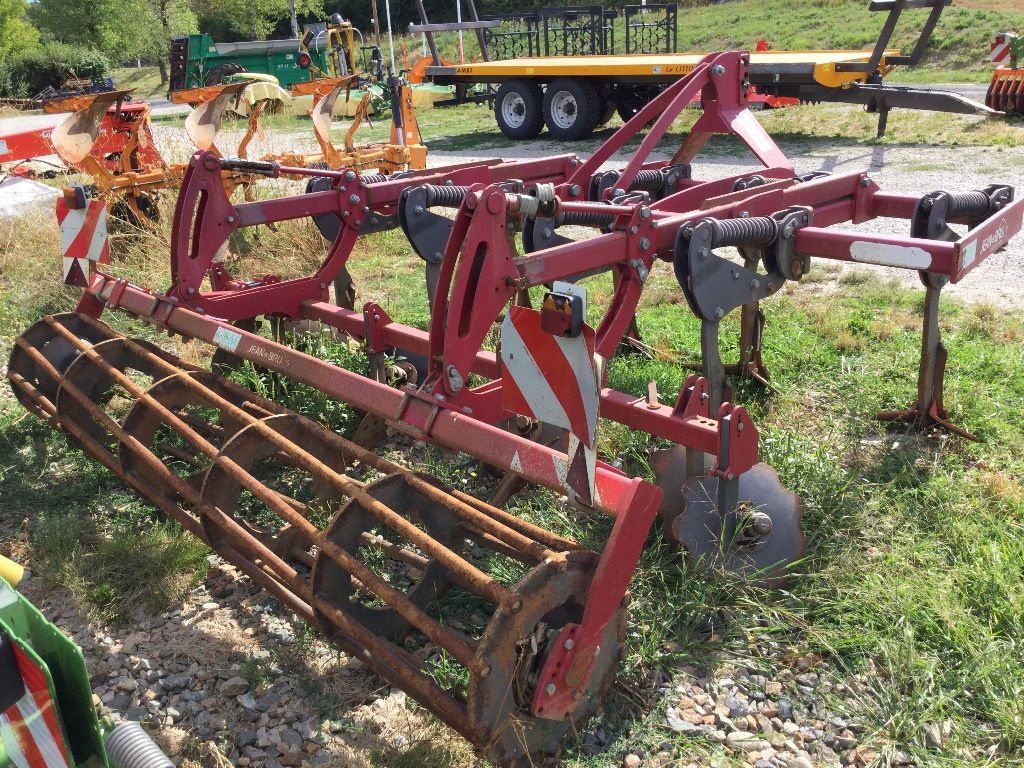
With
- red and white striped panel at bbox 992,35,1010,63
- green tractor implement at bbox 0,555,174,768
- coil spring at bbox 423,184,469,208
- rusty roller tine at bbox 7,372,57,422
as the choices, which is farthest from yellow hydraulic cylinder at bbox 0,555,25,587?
red and white striped panel at bbox 992,35,1010,63

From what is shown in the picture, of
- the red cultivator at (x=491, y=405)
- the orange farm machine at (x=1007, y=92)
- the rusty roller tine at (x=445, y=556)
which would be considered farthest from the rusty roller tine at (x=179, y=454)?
the orange farm machine at (x=1007, y=92)

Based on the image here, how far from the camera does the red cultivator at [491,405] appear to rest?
8.21 ft

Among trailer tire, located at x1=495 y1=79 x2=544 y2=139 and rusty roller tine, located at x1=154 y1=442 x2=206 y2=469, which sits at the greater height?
trailer tire, located at x1=495 y1=79 x2=544 y2=139

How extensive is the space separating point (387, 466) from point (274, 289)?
76.7 inches

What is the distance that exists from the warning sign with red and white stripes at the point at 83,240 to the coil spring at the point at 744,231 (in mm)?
3177

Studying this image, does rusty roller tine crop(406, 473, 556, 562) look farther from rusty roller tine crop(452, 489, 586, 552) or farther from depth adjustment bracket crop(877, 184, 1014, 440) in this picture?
depth adjustment bracket crop(877, 184, 1014, 440)

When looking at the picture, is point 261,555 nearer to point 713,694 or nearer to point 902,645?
point 713,694

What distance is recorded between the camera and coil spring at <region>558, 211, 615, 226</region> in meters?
3.88

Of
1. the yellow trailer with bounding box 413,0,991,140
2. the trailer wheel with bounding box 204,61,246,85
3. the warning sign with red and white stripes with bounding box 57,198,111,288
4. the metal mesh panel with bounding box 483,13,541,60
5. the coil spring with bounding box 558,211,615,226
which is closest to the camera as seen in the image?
the coil spring with bounding box 558,211,615,226

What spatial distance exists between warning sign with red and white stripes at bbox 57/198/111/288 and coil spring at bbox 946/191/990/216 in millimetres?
4229

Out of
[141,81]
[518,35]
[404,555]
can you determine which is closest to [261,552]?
[404,555]

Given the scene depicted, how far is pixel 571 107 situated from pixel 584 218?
34.5 ft

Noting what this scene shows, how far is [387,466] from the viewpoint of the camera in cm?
303

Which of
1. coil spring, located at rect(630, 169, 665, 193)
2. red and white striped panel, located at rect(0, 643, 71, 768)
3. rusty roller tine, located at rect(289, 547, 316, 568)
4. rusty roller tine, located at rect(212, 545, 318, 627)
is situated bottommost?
rusty roller tine, located at rect(289, 547, 316, 568)
